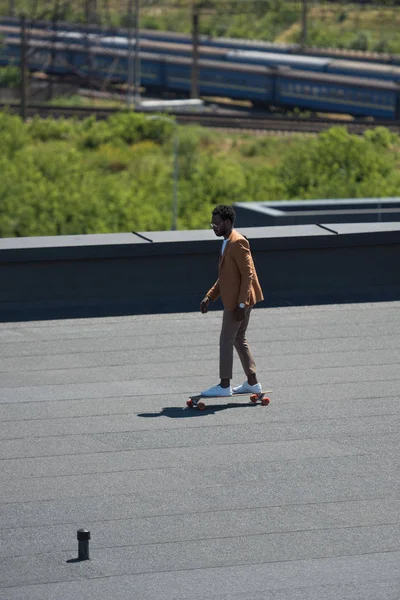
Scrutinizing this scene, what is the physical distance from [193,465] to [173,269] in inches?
174

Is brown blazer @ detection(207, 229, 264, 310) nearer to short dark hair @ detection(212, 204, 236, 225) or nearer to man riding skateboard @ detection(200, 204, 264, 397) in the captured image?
man riding skateboard @ detection(200, 204, 264, 397)

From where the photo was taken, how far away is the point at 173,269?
11.2 m

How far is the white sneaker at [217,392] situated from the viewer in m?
8.16

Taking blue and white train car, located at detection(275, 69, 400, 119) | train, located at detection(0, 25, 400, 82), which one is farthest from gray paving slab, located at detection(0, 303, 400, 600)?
train, located at detection(0, 25, 400, 82)

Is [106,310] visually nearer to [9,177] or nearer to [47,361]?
[47,361]

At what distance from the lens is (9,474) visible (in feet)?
22.1

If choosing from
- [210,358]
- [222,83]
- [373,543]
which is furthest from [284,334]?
[222,83]

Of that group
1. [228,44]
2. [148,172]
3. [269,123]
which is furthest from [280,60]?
[148,172]

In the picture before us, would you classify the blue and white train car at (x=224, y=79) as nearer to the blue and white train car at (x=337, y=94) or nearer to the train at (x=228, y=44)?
the blue and white train car at (x=337, y=94)

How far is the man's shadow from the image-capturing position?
26.0ft

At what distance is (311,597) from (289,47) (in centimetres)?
7407

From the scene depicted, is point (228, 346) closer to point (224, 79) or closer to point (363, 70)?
point (363, 70)

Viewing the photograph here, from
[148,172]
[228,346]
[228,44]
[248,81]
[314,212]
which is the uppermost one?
[228,44]

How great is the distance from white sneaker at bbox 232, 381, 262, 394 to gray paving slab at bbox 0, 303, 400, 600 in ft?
0.37
